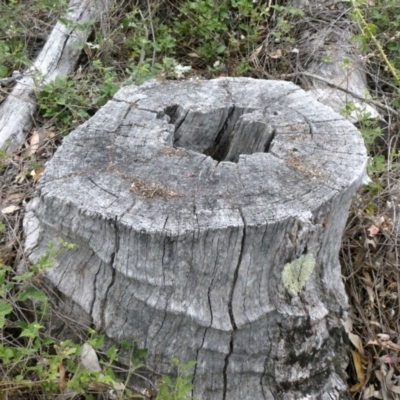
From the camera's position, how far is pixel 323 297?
2.46 meters

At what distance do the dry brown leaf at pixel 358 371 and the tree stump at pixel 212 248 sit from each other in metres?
0.18

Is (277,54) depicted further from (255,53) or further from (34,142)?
(34,142)

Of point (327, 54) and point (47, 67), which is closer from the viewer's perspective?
point (47, 67)

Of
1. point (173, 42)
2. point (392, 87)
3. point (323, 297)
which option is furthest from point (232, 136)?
point (392, 87)

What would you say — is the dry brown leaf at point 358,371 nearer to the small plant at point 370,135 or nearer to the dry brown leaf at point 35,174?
the small plant at point 370,135

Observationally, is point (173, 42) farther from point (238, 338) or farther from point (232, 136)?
point (238, 338)

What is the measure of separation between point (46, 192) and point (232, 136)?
42.2 inches

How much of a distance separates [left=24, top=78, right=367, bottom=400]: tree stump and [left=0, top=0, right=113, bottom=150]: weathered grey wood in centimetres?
158

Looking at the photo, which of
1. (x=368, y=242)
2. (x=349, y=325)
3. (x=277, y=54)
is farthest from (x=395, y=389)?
(x=277, y=54)

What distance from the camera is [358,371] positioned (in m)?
2.77

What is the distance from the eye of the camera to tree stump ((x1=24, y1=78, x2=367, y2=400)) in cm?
216

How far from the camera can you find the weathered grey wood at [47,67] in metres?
4.07

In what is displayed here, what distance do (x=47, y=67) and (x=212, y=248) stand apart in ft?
10.1

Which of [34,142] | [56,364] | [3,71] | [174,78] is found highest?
[3,71]
